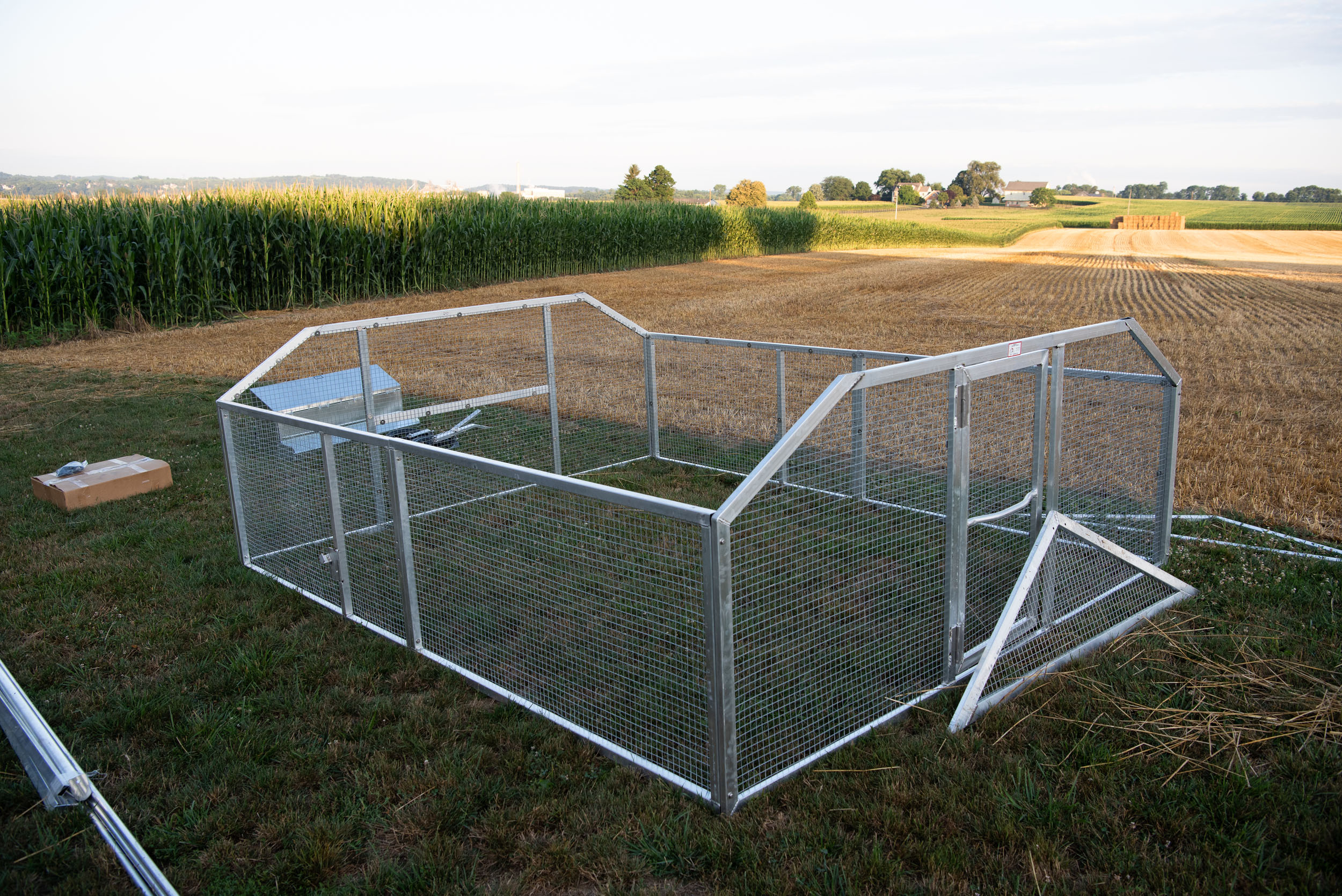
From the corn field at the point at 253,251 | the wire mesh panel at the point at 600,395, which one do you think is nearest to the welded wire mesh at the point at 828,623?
the wire mesh panel at the point at 600,395

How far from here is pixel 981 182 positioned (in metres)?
132

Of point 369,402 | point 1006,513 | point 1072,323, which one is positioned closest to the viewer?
point 1006,513

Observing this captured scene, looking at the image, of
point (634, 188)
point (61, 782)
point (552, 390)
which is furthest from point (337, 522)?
point (634, 188)

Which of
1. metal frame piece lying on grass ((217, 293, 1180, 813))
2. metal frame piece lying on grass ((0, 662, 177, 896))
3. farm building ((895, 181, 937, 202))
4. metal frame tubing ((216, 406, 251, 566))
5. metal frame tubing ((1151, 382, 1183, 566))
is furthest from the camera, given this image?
farm building ((895, 181, 937, 202))

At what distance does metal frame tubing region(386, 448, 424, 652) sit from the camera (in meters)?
4.19

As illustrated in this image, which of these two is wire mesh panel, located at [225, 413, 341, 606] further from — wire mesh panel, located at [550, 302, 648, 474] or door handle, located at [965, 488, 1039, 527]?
door handle, located at [965, 488, 1039, 527]

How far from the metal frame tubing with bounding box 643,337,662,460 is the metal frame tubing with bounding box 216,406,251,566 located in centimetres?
358

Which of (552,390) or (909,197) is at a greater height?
(909,197)

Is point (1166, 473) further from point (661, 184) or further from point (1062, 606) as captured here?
point (661, 184)

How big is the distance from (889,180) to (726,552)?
143m

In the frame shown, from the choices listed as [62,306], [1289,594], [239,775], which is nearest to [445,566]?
[239,775]

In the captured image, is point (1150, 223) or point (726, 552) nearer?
point (726, 552)

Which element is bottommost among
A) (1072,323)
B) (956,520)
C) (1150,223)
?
(1072,323)

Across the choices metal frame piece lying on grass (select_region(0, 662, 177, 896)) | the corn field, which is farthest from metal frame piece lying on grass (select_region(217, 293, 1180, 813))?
the corn field
